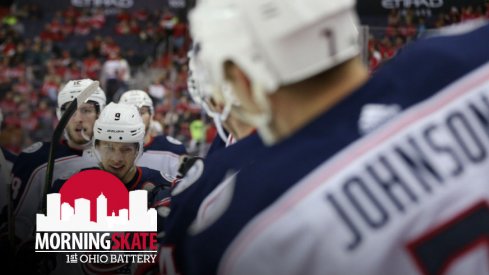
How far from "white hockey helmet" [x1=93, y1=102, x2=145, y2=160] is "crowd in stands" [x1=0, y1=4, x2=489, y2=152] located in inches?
158

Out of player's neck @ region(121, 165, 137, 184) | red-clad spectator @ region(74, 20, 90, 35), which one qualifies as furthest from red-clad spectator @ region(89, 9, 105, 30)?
player's neck @ region(121, 165, 137, 184)

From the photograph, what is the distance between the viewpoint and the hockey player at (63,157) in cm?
339

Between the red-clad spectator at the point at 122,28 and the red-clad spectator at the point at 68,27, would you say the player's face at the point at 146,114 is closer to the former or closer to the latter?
the red-clad spectator at the point at 122,28

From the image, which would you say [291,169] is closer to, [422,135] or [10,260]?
[422,135]

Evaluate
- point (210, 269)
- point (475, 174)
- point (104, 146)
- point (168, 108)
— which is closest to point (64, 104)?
point (104, 146)

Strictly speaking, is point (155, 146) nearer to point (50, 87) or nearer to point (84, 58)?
point (50, 87)

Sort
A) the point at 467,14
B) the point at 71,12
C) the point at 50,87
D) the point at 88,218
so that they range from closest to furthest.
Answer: the point at 88,218 → the point at 467,14 → the point at 50,87 → the point at 71,12

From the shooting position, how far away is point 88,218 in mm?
2641

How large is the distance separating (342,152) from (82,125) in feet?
10.1

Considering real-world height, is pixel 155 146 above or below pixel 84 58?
below

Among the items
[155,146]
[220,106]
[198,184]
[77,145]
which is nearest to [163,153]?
[155,146]

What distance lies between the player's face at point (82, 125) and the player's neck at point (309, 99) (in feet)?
9.71

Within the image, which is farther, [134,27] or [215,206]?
[134,27]

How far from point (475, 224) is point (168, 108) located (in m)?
11.4
